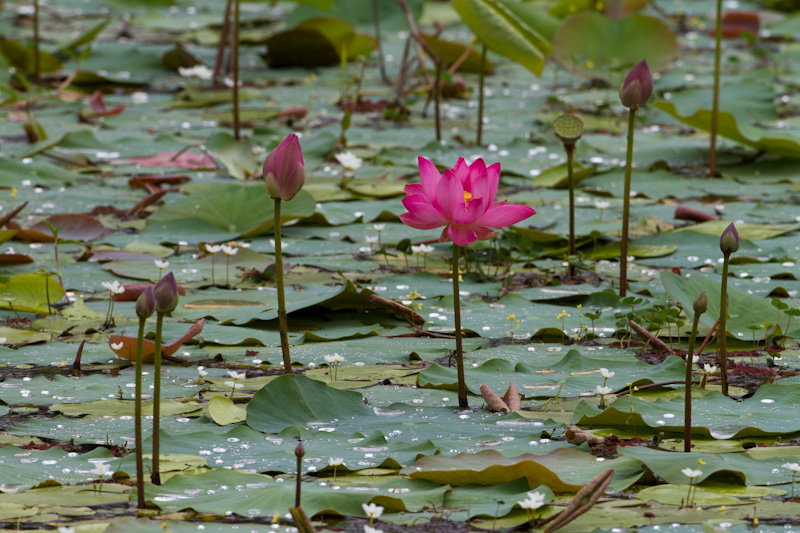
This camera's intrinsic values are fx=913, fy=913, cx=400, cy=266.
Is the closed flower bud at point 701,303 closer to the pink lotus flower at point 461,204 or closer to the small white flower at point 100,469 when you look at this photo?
the pink lotus flower at point 461,204

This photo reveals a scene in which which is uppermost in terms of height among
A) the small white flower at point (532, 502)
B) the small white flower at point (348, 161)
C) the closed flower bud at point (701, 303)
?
the closed flower bud at point (701, 303)

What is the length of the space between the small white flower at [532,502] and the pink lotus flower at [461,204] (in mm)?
446

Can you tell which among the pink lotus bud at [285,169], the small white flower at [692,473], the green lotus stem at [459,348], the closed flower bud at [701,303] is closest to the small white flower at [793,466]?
the small white flower at [692,473]

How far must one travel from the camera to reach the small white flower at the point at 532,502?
41.3 inches

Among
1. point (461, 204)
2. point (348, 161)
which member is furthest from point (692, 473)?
point (348, 161)

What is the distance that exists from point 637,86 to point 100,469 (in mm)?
1227

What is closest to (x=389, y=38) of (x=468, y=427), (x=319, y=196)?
(x=319, y=196)

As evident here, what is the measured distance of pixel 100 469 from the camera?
1.19 meters

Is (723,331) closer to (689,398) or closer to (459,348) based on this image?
(689,398)

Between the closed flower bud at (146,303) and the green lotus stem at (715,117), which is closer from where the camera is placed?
the closed flower bud at (146,303)

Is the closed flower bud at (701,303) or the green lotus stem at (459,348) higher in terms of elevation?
the closed flower bud at (701,303)

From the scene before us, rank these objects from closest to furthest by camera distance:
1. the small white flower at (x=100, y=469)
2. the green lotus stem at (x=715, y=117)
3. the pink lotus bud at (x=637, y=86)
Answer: the small white flower at (x=100, y=469)
the pink lotus bud at (x=637, y=86)
the green lotus stem at (x=715, y=117)

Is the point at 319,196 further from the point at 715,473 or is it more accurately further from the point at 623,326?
the point at 715,473

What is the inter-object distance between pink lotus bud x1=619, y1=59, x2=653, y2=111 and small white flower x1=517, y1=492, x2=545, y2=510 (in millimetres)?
986
